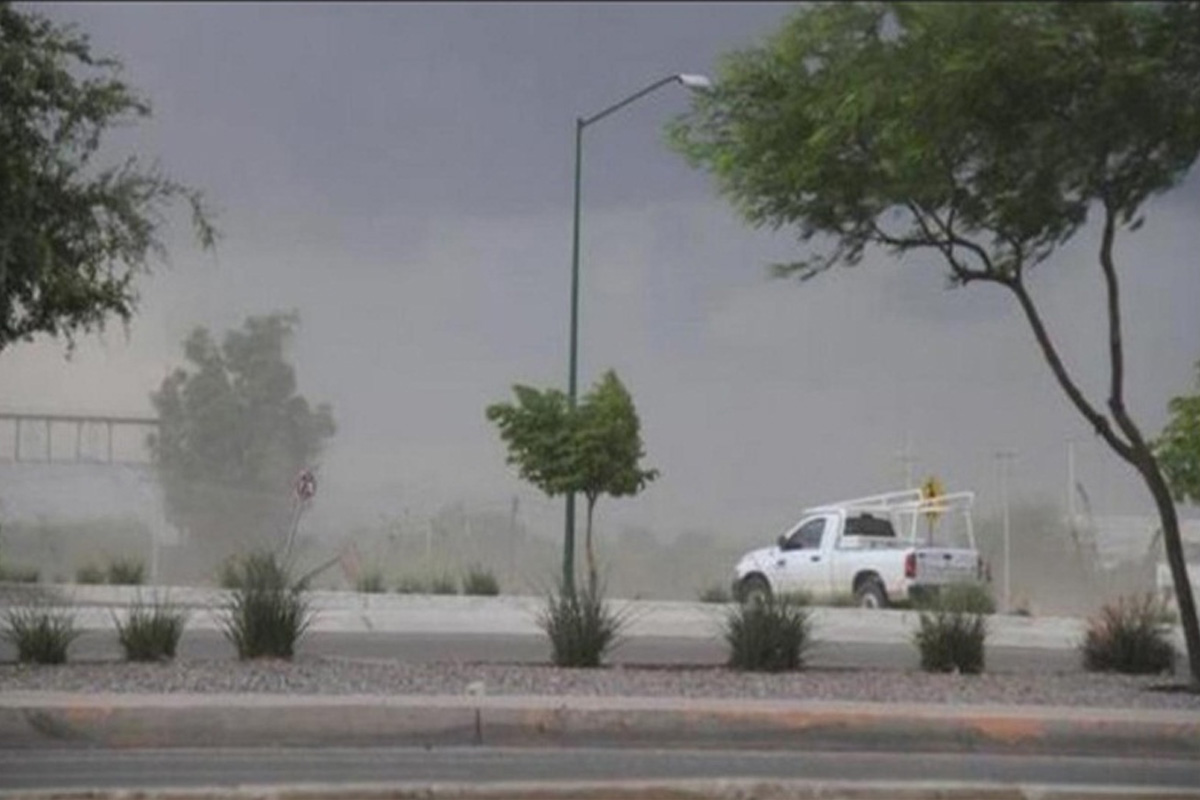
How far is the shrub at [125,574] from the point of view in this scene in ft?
113

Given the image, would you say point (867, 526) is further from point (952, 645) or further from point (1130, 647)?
point (952, 645)

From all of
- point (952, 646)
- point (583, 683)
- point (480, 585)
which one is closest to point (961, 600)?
point (952, 646)

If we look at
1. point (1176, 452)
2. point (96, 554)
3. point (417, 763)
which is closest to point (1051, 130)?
point (417, 763)

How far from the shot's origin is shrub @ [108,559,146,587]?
3456 cm

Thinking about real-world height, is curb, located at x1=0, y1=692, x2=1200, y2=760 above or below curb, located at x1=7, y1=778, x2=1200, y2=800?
above

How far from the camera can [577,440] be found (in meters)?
26.5

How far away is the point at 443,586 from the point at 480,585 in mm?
Result: 1043

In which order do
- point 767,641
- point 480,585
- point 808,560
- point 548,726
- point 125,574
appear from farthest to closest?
1. point 125,574
2. point 480,585
3. point 808,560
4. point 767,641
5. point 548,726

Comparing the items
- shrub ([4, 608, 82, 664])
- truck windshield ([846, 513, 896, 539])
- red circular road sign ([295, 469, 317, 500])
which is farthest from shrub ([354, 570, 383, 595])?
shrub ([4, 608, 82, 664])

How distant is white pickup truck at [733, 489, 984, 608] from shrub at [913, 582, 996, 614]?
34.5 inches

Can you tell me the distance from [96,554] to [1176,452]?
23.6m

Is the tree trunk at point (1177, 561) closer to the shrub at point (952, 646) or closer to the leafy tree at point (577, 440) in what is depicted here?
the shrub at point (952, 646)

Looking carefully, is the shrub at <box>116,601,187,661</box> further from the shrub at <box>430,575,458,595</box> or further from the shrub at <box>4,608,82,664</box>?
the shrub at <box>430,575,458,595</box>

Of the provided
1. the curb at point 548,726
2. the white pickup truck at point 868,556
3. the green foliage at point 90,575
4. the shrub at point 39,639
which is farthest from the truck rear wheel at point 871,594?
the curb at point 548,726
